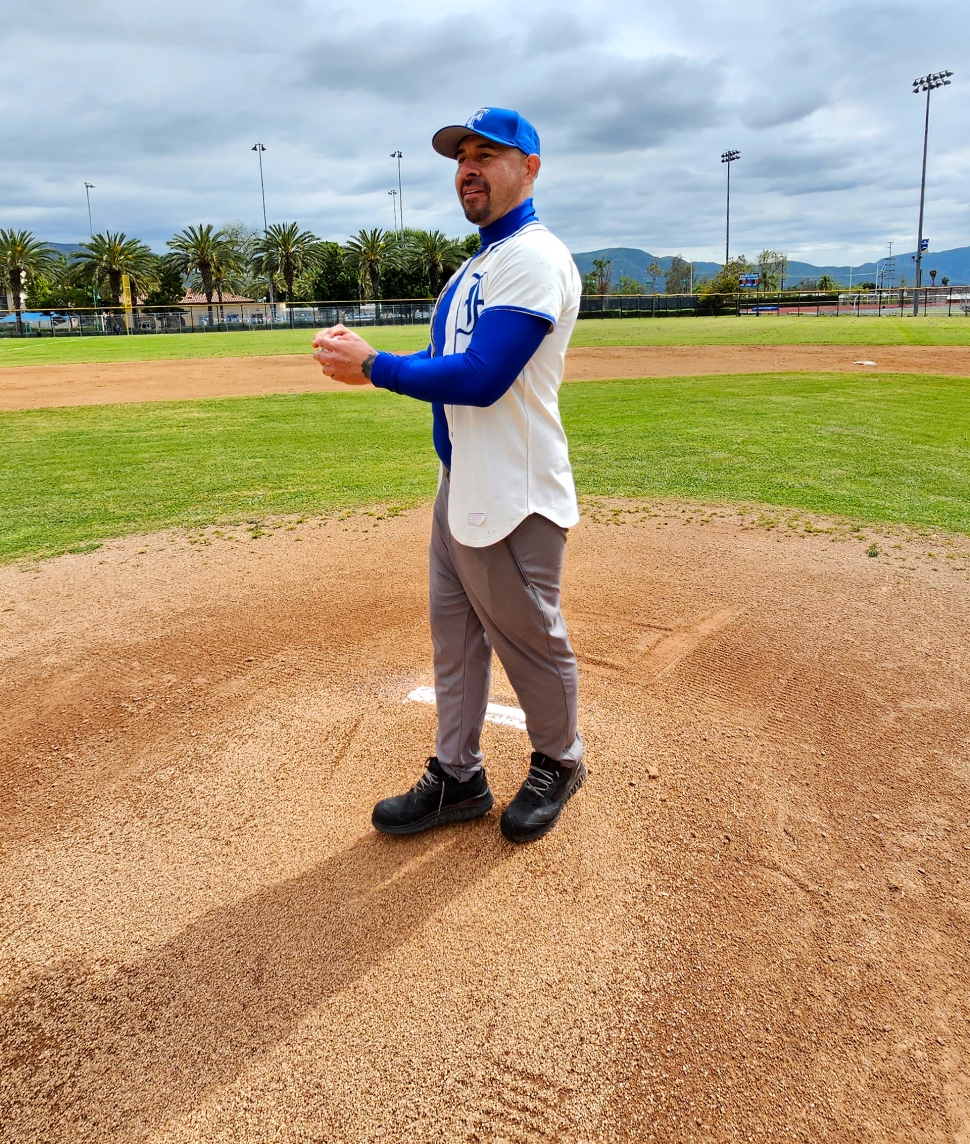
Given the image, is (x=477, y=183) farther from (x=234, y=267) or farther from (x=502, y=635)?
(x=234, y=267)

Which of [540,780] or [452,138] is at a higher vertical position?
[452,138]

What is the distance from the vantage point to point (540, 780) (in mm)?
2691

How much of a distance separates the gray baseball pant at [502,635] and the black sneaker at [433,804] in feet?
0.15

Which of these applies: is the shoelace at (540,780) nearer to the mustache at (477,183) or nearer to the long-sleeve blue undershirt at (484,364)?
the long-sleeve blue undershirt at (484,364)

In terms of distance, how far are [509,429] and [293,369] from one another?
21884 millimetres

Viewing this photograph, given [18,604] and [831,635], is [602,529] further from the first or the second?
[18,604]

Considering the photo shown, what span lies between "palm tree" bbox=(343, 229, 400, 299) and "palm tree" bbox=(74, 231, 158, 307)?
51.6ft

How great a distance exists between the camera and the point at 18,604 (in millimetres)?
4867

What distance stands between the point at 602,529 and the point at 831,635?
88.7 inches

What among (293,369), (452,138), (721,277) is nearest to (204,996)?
(452,138)

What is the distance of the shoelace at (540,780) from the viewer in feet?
8.79

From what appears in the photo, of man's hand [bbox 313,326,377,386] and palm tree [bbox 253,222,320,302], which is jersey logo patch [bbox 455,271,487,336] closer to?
man's hand [bbox 313,326,377,386]

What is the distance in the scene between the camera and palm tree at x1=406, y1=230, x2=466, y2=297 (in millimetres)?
68062

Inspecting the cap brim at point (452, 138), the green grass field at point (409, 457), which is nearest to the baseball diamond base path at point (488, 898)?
the cap brim at point (452, 138)
